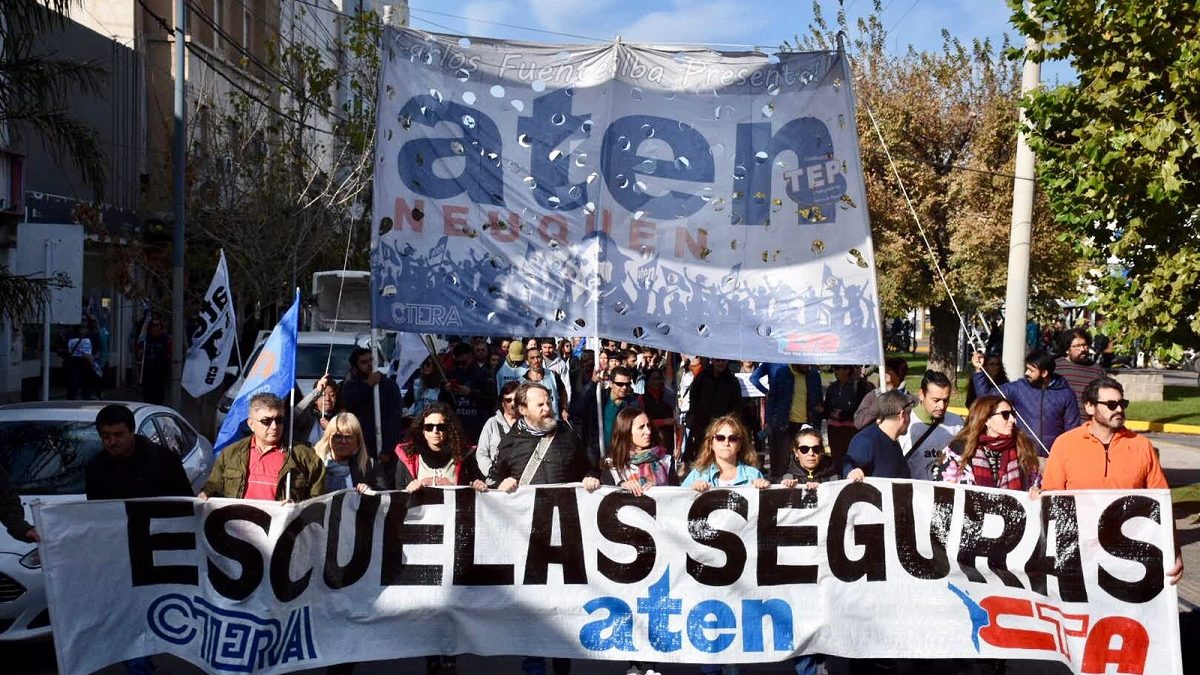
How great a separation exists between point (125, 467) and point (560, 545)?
2.21 metres

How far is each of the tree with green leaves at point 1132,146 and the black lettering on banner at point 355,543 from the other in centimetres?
755

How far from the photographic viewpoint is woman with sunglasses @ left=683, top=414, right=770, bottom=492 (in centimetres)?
748

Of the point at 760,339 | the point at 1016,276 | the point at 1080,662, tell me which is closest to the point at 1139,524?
the point at 1080,662

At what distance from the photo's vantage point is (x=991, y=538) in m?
7.37

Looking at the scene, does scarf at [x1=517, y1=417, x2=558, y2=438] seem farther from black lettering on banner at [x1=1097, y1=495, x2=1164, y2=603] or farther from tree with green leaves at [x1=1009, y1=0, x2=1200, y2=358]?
tree with green leaves at [x1=1009, y1=0, x2=1200, y2=358]

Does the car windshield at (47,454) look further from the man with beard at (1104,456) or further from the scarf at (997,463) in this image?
the man with beard at (1104,456)

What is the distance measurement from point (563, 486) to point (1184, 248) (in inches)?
298

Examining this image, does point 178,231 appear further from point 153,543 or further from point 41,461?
point 153,543

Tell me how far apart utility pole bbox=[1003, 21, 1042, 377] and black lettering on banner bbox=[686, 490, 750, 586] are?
25.5ft

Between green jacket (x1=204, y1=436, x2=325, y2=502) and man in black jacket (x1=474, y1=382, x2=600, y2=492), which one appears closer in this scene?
green jacket (x1=204, y1=436, x2=325, y2=502)

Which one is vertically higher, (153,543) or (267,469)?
(267,469)

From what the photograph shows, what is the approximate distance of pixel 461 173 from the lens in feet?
28.7

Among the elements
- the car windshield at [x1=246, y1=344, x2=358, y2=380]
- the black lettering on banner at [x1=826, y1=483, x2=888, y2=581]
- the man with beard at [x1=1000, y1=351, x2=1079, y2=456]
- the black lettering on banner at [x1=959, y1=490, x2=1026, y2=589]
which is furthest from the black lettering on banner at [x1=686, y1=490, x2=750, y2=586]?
the car windshield at [x1=246, y1=344, x2=358, y2=380]

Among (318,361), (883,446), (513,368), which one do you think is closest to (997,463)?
(883,446)
